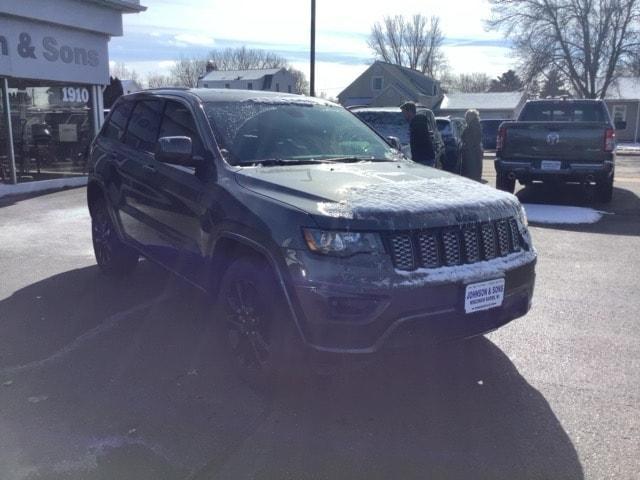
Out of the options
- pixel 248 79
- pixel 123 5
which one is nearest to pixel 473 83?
pixel 248 79

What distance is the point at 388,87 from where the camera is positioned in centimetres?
5350

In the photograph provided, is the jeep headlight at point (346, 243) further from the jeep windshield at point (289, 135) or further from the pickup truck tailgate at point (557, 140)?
the pickup truck tailgate at point (557, 140)

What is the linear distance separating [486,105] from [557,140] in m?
46.6

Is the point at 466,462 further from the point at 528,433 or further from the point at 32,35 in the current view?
the point at 32,35

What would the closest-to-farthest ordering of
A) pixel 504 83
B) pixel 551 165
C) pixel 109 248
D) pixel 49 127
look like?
1. pixel 109 248
2. pixel 551 165
3. pixel 49 127
4. pixel 504 83

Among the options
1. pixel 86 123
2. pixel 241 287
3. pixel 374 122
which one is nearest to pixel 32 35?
pixel 86 123

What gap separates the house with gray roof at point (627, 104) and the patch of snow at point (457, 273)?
148ft

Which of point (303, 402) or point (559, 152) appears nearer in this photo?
point (303, 402)

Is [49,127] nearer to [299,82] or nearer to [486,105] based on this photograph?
[486,105]

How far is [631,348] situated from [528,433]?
5.46 feet

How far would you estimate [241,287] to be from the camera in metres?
3.73

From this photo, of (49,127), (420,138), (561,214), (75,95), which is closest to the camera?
(420,138)

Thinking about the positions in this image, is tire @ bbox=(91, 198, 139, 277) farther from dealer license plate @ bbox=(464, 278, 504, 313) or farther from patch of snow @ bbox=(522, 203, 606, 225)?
patch of snow @ bbox=(522, 203, 606, 225)

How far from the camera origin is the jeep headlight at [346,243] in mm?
3193
